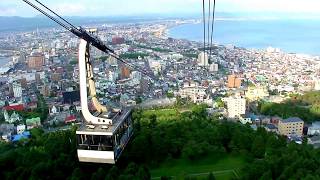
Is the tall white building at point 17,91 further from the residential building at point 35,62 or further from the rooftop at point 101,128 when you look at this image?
the rooftop at point 101,128

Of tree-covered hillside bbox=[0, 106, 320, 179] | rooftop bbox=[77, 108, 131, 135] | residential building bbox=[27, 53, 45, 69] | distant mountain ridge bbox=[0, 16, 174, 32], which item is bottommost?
residential building bbox=[27, 53, 45, 69]

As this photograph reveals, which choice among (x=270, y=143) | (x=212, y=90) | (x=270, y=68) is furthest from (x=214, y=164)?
(x=270, y=68)

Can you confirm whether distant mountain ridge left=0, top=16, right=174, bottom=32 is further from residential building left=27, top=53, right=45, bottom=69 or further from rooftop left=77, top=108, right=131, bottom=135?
rooftop left=77, top=108, right=131, bottom=135

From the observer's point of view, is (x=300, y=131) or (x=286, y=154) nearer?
(x=286, y=154)

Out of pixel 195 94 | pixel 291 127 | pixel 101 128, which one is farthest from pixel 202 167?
pixel 195 94

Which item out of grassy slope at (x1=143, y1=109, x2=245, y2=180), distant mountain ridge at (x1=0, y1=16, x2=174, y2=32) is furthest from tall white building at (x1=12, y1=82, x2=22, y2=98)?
distant mountain ridge at (x1=0, y1=16, x2=174, y2=32)

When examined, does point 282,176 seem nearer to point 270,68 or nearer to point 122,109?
point 122,109

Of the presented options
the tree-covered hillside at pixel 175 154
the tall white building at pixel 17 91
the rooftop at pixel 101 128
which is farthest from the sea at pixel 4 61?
the rooftop at pixel 101 128

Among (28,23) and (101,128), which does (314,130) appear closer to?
(101,128)
